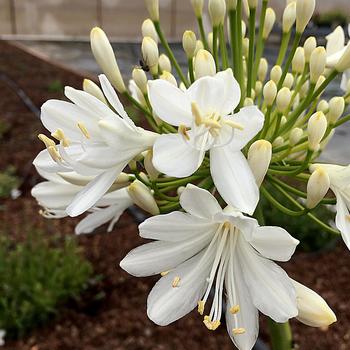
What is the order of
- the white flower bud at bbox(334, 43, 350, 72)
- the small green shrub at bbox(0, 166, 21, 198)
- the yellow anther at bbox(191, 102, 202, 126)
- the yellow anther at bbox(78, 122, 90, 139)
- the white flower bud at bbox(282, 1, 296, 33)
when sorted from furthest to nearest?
the small green shrub at bbox(0, 166, 21, 198) < the white flower bud at bbox(282, 1, 296, 33) < the white flower bud at bbox(334, 43, 350, 72) < the yellow anther at bbox(78, 122, 90, 139) < the yellow anther at bbox(191, 102, 202, 126)

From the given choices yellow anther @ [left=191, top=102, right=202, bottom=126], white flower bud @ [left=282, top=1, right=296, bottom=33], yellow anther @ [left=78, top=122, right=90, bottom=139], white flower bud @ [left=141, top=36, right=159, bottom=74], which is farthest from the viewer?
white flower bud @ [left=282, top=1, right=296, bottom=33]

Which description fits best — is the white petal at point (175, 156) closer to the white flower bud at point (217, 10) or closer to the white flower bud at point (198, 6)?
the white flower bud at point (217, 10)

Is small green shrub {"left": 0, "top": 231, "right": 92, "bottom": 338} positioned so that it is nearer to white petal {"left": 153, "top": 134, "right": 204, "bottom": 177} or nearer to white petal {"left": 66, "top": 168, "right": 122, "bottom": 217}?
white petal {"left": 66, "top": 168, "right": 122, "bottom": 217}


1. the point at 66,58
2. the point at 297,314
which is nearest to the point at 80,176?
the point at 297,314

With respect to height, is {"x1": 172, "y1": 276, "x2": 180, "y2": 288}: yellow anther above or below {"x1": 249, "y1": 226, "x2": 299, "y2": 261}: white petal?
below

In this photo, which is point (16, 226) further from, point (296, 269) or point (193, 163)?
point (193, 163)

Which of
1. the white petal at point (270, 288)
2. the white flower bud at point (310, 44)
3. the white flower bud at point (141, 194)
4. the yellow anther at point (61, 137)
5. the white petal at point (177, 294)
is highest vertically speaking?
the white flower bud at point (310, 44)

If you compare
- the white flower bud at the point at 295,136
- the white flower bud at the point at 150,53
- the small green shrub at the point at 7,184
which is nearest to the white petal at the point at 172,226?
the white flower bud at the point at 295,136

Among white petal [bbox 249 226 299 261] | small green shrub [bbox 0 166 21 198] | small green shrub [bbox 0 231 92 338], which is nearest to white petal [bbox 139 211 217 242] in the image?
white petal [bbox 249 226 299 261]
